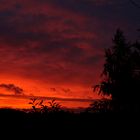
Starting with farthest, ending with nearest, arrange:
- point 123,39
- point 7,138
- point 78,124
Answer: point 123,39, point 78,124, point 7,138

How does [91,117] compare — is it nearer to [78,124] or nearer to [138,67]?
[78,124]

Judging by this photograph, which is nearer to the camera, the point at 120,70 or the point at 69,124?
the point at 69,124

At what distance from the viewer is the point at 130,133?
823 centimetres

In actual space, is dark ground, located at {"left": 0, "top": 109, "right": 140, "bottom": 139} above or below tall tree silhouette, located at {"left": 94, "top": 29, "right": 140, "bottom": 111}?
below

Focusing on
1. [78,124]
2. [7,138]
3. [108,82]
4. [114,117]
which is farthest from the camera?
[108,82]

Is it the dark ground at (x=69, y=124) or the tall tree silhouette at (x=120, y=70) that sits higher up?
the tall tree silhouette at (x=120, y=70)

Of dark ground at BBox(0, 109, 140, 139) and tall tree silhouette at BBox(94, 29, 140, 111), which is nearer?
dark ground at BBox(0, 109, 140, 139)

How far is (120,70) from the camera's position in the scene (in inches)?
1960

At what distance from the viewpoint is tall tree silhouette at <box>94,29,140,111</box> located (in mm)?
43312

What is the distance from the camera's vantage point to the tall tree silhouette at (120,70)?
43.3 metres

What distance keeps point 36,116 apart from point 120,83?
40.3m

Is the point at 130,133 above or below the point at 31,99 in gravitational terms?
below

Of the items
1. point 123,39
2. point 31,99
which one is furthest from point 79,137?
point 123,39

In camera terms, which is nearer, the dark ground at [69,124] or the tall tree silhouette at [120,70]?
the dark ground at [69,124]
